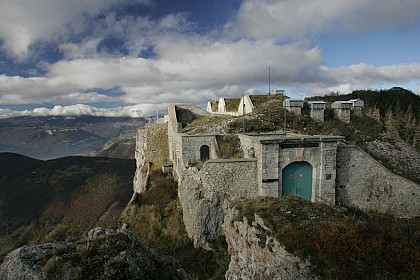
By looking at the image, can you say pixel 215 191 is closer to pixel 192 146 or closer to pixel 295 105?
pixel 192 146

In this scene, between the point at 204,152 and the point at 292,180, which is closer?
the point at 292,180

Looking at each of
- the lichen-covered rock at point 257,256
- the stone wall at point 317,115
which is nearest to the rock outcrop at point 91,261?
the lichen-covered rock at point 257,256

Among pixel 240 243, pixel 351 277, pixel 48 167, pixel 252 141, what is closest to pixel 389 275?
pixel 351 277

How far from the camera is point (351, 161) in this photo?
→ 18281mm

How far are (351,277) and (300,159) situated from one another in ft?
26.5

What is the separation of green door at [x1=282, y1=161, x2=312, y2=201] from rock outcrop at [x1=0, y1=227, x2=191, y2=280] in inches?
452

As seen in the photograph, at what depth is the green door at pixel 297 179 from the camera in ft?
56.6

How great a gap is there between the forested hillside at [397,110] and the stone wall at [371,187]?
91.7 feet

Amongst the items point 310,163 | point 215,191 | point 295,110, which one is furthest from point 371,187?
point 295,110

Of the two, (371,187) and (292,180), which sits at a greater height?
(292,180)

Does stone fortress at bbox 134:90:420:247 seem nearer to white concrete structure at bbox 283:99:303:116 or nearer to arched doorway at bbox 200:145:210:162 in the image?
arched doorway at bbox 200:145:210:162

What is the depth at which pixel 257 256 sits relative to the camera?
13602 mm

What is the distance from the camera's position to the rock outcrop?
18.7ft

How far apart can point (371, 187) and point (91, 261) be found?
1890 centimetres
